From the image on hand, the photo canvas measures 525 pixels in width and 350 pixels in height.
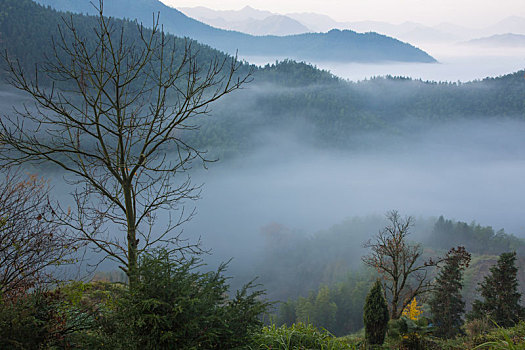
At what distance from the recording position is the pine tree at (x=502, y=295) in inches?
640

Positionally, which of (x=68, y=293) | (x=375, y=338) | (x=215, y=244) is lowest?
(x=215, y=244)

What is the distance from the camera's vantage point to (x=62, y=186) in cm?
10906

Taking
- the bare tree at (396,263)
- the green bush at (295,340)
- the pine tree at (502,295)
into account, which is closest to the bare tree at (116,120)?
the green bush at (295,340)

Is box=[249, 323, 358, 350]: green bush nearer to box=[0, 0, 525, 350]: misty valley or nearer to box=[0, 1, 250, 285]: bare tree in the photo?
box=[0, 0, 525, 350]: misty valley

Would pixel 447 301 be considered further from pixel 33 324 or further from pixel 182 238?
pixel 182 238

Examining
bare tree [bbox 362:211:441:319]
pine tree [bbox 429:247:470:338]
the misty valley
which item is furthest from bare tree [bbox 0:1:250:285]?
pine tree [bbox 429:247:470:338]

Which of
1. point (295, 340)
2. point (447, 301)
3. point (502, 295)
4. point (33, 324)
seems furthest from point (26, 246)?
point (447, 301)

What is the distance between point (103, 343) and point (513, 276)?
1968 centimetres

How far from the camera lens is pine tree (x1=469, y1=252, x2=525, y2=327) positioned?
53.4ft

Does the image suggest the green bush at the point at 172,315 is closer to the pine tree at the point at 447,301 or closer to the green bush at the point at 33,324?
the green bush at the point at 33,324

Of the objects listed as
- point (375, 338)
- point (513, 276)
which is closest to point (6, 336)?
point (375, 338)

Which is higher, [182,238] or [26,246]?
[26,246]

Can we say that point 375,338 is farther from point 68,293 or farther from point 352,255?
point 352,255

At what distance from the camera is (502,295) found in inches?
655
